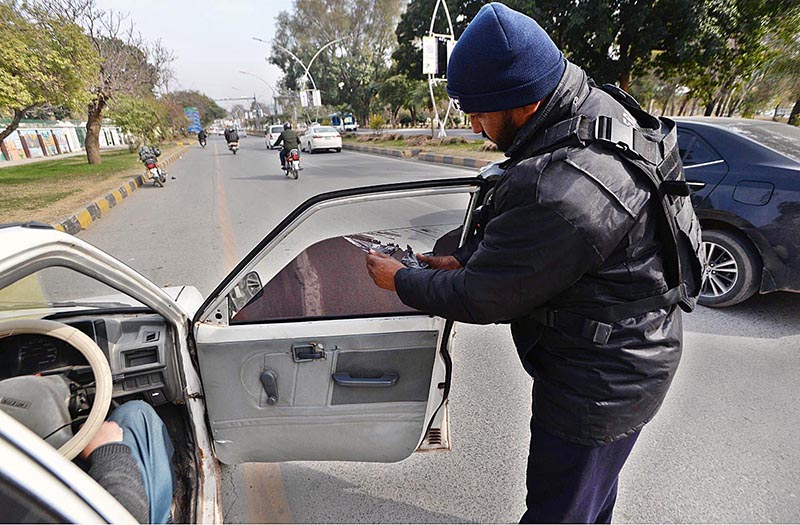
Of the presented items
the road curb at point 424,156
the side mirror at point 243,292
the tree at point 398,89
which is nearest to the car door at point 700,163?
the side mirror at point 243,292

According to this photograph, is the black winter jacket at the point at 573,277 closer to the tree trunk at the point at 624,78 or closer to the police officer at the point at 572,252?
the police officer at the point at 572,252

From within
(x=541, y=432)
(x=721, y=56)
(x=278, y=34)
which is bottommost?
(x=541, y=432)

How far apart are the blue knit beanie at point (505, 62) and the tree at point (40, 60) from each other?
30.8 ft

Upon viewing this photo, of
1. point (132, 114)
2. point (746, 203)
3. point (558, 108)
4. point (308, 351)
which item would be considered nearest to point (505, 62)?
point (558, 108)

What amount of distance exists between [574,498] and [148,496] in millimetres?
1250

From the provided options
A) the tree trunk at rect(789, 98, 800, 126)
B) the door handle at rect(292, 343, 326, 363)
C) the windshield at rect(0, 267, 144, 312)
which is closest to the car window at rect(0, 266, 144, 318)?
the windshield at rect(0, 267, 144, 312)

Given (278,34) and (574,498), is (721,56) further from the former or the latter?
(278,34)

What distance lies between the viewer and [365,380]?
1.64 meters

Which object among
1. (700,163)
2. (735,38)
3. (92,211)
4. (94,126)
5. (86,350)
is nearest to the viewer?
(86,350)

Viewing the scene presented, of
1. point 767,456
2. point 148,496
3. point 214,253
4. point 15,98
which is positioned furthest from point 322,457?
point 15,98

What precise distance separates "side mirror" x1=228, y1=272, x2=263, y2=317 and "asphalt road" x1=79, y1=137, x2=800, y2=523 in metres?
0.94

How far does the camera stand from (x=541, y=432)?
1267 millimetres

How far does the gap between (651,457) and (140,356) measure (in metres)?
2.33

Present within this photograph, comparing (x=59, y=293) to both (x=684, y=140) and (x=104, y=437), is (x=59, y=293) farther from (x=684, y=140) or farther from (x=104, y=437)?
(x=684, y=140)
